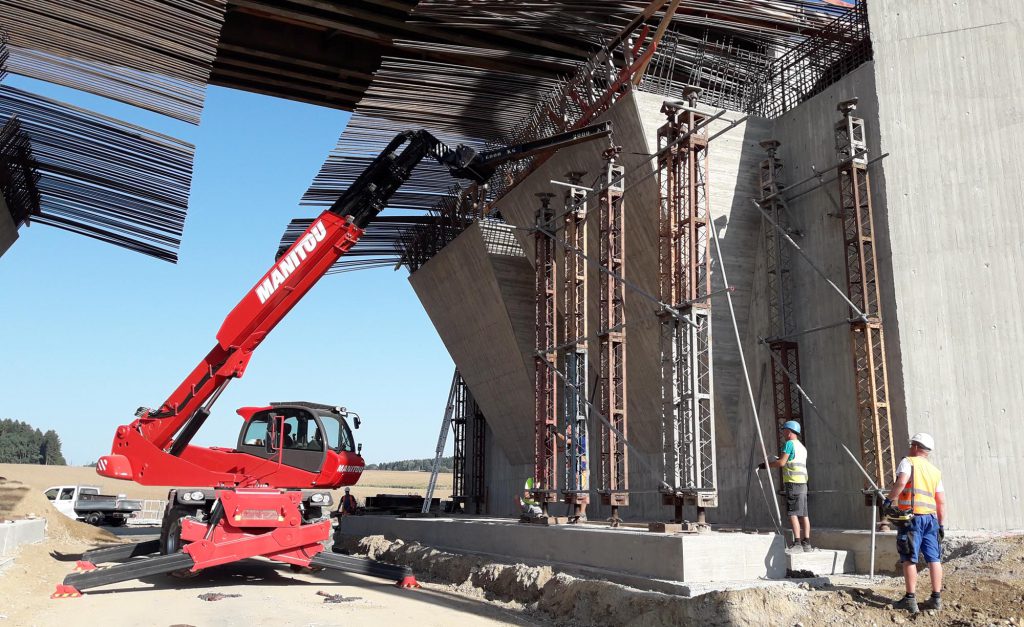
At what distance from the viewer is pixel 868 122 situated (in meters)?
14.3

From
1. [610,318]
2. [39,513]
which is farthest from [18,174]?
[610,318]

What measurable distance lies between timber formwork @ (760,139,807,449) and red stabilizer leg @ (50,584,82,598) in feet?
37.9

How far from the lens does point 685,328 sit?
13117mm

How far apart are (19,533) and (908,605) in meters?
15.0

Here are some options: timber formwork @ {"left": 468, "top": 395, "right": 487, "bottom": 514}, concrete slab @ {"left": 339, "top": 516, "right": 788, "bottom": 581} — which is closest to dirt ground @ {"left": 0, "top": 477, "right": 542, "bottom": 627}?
concrete slab @ {"left": 339, "top": 516, "right": 788, "bottom": 581}

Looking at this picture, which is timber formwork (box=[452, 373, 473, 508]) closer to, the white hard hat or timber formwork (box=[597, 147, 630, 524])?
timber formwork (box=[597, 147, 630, 524])

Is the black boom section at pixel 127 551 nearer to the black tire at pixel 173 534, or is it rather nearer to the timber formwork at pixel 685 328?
the black tire at pixel 173 534

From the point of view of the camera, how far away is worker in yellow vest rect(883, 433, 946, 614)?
8297mm

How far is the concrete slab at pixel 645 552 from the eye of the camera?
10219 millimetres

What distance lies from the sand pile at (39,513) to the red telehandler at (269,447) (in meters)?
6.64

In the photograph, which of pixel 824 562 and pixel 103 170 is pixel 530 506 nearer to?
pixel 824 562

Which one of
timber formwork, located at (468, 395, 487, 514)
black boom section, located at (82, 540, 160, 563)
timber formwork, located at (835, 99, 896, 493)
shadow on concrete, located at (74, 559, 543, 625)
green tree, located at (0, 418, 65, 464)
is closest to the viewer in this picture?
shadow on concrete, located at (74, 559, 543, 625)

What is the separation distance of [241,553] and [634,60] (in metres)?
11.5

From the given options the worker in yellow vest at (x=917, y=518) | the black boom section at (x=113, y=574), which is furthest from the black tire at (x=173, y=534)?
the worker in yellow vest at (x=917, y=518)
